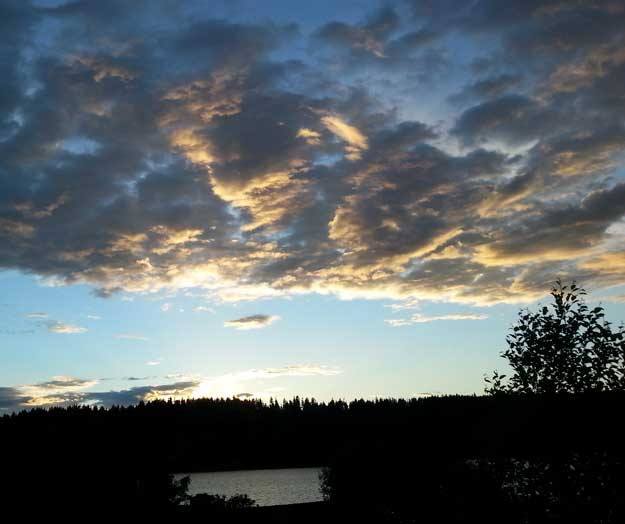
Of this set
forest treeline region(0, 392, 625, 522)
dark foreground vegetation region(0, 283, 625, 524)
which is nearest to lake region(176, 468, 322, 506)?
forest treeline region(0, 392, 625, 522)

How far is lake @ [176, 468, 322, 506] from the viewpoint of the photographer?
114825 mm

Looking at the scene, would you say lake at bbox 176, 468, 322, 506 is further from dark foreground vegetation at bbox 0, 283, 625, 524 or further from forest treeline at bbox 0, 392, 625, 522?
dark foreground vegetation at bbox 0, 283, 625, 524

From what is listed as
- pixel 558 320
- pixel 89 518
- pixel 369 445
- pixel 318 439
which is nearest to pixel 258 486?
pixel 318 439

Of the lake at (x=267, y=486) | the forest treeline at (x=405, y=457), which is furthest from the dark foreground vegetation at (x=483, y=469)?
the lake at (x=267, y=486)

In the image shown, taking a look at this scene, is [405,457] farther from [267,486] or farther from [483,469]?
[267,486]

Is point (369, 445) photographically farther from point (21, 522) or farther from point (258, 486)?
point (258, 486)

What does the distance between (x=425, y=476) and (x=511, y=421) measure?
11.6 metres

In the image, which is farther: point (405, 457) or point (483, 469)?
point (405, 457)

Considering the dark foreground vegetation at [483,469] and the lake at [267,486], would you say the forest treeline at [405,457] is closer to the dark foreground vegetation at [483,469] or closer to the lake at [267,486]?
the dark foreground vegetation at [483,469]

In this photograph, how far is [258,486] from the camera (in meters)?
146

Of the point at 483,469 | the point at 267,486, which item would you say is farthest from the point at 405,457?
the point at 267,486

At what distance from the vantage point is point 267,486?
143250 mm

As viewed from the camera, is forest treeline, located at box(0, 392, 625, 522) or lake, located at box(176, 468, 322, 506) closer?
forest treeline, located at box(0, 392, 625, 522)

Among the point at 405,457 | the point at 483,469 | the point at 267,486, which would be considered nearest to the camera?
the point at 483,469
